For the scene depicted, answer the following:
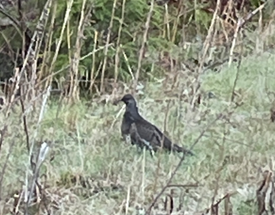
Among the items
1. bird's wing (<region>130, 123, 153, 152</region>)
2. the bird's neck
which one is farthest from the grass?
the bird's neck

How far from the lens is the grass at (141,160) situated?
14.4 feet

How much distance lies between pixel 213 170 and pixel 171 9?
418 cm

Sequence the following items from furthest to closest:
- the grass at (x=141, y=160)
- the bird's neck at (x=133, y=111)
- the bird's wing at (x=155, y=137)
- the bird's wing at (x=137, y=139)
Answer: the bird's neck at (x=133, y=111) < the bird's wing at (x=137, y=139) < the bird's wing at (x=155, y=137) < the grass at (x=141, y=160)

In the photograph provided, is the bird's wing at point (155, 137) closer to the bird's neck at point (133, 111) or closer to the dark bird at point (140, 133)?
the dark bird at point (140, 133)

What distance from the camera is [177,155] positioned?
4984mm

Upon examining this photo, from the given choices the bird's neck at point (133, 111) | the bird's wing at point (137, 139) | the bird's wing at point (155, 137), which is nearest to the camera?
the bird's wing at point (155, 137)

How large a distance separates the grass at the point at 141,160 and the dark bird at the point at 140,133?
0.19ft

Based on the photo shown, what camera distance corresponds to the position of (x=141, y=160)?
16.4 ft

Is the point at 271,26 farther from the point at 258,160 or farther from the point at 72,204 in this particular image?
the point at 72,204

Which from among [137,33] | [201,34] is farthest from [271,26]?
→ [137,33]

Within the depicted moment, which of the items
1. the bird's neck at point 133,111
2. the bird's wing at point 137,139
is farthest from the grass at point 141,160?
the bird's neck at point 133,111

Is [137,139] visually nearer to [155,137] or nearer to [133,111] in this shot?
[155,137]

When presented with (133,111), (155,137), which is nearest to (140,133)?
(155,137)

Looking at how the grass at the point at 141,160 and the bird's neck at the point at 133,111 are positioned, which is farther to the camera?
the bird's neck at the point at 133,111
